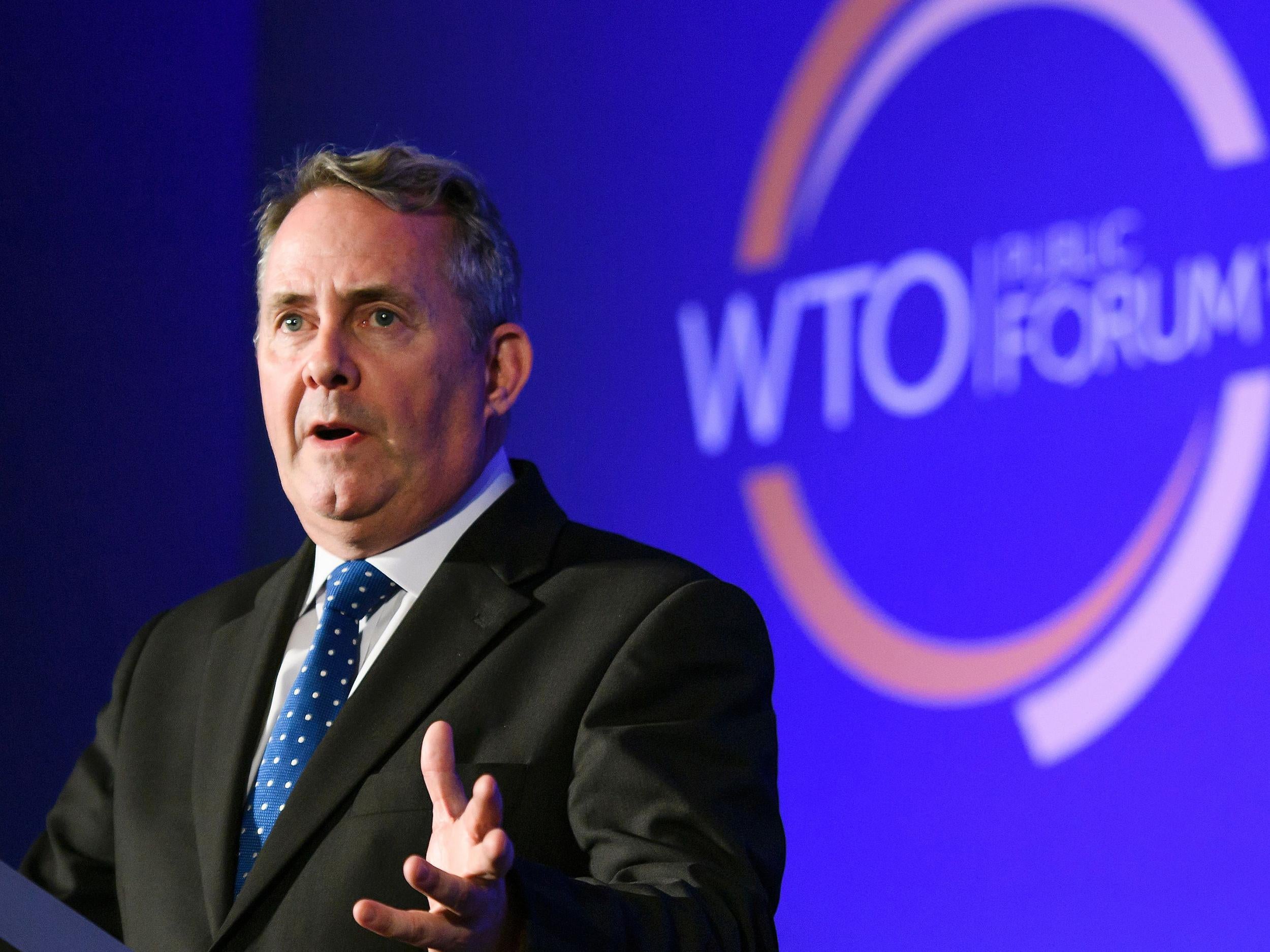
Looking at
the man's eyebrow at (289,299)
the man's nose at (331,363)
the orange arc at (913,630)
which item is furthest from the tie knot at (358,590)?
the orange arc at (913,630)

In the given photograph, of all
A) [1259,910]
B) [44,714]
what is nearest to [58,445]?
[44,714]

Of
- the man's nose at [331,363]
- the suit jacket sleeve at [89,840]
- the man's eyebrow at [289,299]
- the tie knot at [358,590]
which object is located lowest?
the suit jacket sleeve at [89,840]

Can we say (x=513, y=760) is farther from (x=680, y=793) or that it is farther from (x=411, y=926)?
(x=411, y=926)

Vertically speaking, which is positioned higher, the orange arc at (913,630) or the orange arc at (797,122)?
the orange arc at (797,122)

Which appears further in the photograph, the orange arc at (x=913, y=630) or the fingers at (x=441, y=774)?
the orange arc at (x=913, y=630)

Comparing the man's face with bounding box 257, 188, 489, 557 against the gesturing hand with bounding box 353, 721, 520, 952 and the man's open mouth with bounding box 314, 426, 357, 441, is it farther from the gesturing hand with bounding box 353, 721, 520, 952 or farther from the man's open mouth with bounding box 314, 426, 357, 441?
the gesturing hand with bounding box 353, 721, 520, 952

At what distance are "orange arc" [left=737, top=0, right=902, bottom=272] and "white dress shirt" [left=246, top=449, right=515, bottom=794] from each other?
1.36 meters

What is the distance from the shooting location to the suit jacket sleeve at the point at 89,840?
6.15 feet

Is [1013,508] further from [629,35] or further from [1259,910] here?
[629,35]

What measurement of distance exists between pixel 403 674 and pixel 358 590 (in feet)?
0.55

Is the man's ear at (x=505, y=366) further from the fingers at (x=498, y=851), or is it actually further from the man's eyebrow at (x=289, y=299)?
the fingers at (x=498, y=851)

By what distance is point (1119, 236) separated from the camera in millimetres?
2428

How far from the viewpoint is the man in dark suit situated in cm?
148

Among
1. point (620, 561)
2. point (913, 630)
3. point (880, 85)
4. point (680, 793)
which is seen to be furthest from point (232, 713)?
point (880, 85)
